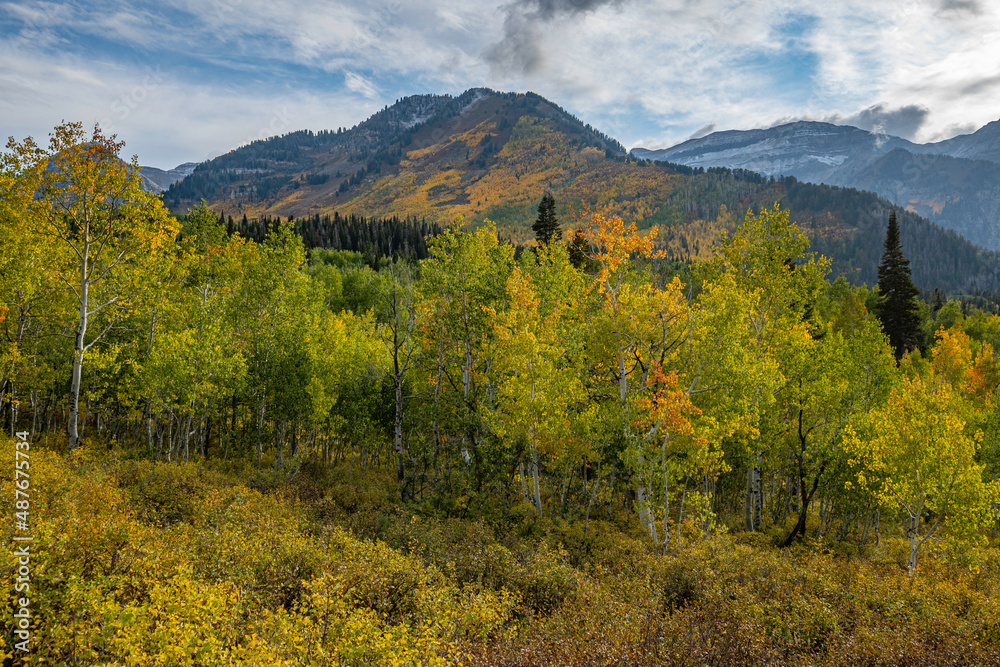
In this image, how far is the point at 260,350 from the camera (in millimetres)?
27703

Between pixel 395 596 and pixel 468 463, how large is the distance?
1098 centimetres

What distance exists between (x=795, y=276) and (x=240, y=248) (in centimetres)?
4308

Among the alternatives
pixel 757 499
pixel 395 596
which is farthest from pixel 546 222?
pixel 395 596

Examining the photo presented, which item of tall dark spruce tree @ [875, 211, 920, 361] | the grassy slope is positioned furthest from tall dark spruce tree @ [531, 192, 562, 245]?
the grassy slope

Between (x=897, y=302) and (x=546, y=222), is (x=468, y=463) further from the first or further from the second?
(x=897, y=302)

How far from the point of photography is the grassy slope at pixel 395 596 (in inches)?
297

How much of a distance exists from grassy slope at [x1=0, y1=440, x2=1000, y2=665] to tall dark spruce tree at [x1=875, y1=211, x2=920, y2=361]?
50160mm

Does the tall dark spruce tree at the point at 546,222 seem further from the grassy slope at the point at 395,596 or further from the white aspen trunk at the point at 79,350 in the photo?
the white aspen trunk at the point at 79,350

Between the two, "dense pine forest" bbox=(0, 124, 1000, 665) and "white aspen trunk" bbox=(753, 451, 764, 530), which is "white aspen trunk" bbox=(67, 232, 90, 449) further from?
"white aspen trunk" bbox=(753, 451, 764, 530)

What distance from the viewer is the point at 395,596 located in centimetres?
1129

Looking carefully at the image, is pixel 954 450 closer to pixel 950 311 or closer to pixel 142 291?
pixel 142 291

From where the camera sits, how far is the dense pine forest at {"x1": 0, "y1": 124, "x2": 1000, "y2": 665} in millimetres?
9383

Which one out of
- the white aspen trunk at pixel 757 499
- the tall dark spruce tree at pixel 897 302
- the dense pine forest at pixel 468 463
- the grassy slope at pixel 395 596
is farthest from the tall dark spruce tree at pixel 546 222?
the grassy slope at pixel 395 596

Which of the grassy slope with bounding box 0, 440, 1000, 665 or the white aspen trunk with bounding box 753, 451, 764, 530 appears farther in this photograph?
the white aspen trunk with bounding box 753, 451, 764, 530
